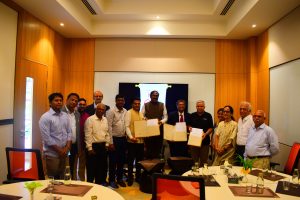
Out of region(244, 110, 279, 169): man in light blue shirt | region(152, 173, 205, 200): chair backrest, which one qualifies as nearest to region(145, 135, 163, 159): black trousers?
region(244, 110, 279, 169): man in light blue shirt

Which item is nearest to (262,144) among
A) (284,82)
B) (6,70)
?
(284,82)

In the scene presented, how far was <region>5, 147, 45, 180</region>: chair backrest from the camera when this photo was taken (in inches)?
111

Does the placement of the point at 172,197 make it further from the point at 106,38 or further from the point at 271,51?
the point at 106,38

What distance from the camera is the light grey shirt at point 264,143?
339 centimetres

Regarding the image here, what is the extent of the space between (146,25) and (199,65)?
1645mm

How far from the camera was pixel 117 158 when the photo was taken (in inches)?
188

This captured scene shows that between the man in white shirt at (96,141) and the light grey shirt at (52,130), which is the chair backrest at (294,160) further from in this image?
the light grey shirt at (52,130)

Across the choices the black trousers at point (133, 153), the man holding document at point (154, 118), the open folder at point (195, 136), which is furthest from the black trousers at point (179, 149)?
the black trousers at point (133, 153)

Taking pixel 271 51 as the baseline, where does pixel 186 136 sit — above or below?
below

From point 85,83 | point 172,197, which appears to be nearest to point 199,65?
point 85,83

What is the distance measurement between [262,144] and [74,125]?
2790 millimetres

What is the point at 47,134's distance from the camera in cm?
336

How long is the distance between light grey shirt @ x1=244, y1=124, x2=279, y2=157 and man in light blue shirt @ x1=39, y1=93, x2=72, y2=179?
8.26 feet

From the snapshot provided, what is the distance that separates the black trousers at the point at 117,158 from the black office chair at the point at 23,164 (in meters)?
1.84
